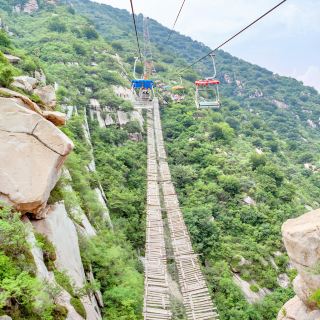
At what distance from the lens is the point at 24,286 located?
741 cm

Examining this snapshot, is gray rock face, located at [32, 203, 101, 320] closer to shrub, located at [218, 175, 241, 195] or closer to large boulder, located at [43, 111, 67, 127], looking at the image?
large boulder, located at [43, 111, 67, 127]

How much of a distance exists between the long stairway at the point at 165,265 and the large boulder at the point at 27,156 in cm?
693

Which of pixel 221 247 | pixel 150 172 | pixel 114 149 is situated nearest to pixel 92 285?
pixel 221 247

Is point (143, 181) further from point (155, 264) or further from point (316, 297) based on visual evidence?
point (316, 297)

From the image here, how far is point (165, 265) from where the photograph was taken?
742 inches

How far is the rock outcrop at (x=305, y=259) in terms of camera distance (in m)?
12.3

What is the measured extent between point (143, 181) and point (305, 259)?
62.2 ft

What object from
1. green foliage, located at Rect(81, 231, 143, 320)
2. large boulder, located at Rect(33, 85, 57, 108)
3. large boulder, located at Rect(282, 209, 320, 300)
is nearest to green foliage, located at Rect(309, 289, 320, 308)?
large boulder, located at Rect(282, 209, 320, 300)

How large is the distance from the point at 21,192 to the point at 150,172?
20.2 meters

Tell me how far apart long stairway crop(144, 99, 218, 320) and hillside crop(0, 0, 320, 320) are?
0.77 m

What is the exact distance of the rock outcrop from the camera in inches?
485

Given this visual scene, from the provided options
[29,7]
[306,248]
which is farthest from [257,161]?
[29,7]

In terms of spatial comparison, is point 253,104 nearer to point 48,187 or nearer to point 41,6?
point 41,6

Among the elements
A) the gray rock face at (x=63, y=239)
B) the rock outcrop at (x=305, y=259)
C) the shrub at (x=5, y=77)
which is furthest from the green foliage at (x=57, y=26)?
the rock outcrop at (x=305, y=259)
